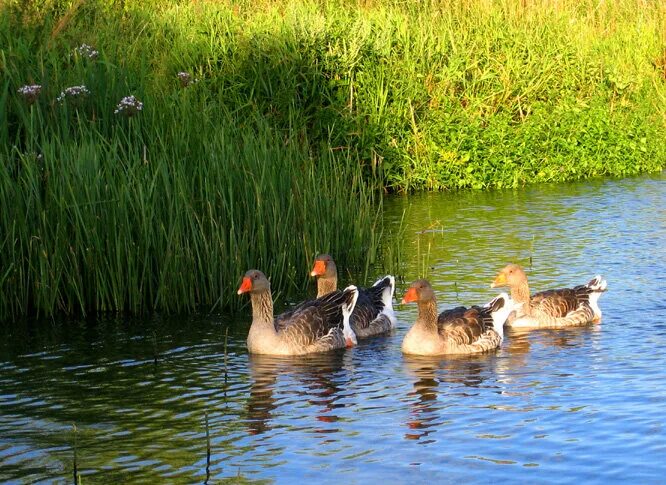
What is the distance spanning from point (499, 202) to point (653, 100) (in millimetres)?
6963

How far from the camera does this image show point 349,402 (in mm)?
10203

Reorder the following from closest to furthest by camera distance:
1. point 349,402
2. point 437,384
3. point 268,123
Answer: point 349,402 < point 437,384 < point 268,123

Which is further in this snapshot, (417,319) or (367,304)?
(367,304)

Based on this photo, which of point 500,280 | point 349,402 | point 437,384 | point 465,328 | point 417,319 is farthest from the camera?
point 500,280

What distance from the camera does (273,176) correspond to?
14.8 m

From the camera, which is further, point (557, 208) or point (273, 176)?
point (557, 208)

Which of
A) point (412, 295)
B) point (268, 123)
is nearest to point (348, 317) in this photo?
point (412, 295)

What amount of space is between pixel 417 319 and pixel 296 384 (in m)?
2.18

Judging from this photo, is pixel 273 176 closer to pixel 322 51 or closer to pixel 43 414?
pixel 43 414

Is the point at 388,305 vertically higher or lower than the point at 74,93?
lower

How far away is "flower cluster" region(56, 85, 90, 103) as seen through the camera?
14.5 m

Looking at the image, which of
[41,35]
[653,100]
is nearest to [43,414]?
[41,35]

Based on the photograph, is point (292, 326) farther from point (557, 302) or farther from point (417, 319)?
point (557, 302)

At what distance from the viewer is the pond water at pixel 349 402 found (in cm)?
853
